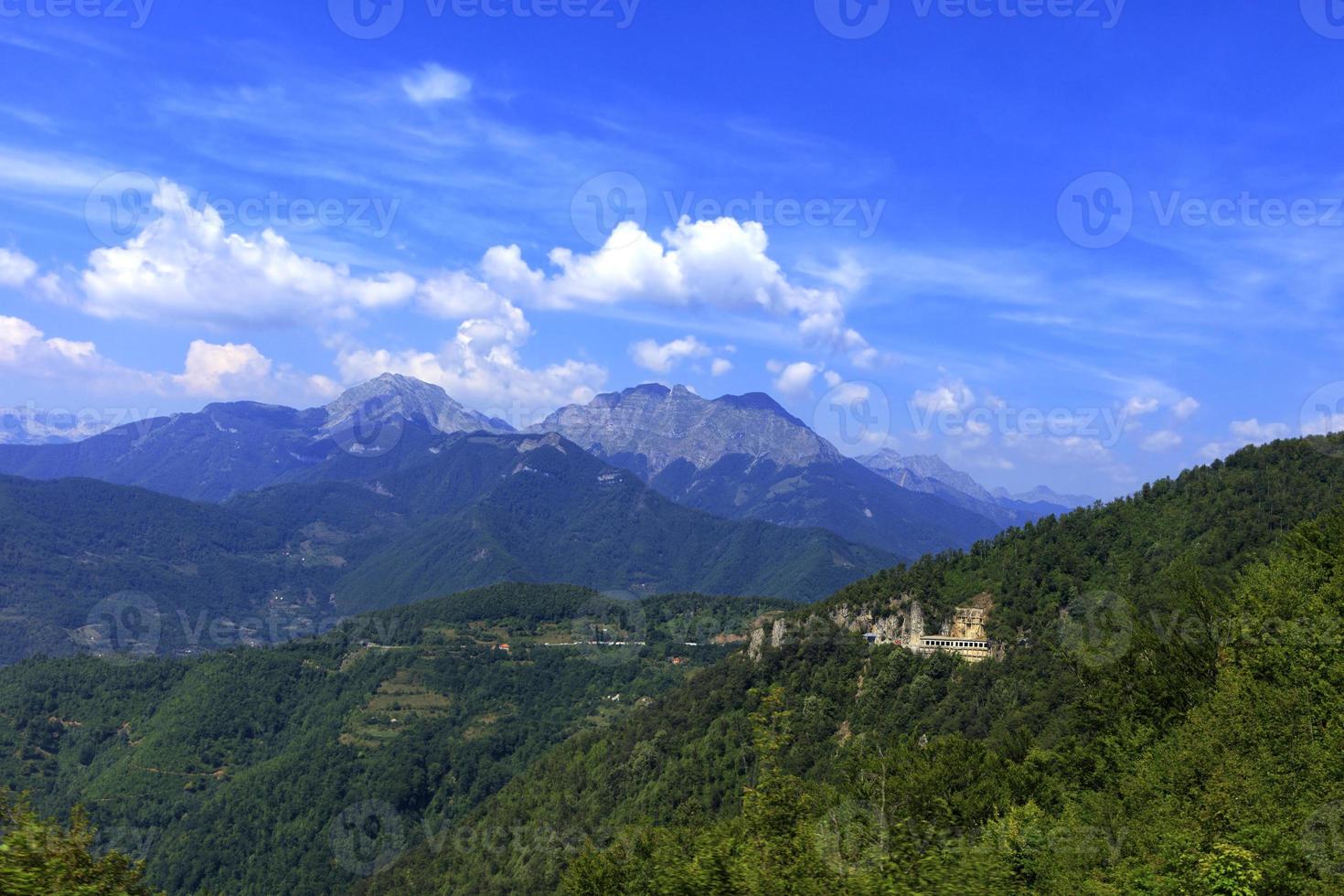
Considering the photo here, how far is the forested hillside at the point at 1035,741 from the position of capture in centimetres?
2722

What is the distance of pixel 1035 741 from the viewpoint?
6619 cm

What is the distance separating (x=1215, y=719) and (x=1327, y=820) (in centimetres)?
1140

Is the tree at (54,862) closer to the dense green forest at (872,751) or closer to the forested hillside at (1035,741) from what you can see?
Result: the dense green forest at (872,751)

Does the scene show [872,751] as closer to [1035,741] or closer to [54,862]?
[1035,741]

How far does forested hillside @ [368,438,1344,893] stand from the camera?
27219 millimetres

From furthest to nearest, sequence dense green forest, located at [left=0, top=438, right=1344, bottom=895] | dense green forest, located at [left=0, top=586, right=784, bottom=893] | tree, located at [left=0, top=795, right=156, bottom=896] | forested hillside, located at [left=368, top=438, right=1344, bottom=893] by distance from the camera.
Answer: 1. dense green forest, located at [left=0, top=586, right=784, bottom=893]
2. dense green forest, located at [left=0, top=438, right=1344, bottom=895]
3. forested hillside, located at [left=368, top=438, right=1344, bottom=893]
4. tree, located at [left=0, top=795, right=156, bottom=896]

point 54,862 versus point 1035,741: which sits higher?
point 54,862

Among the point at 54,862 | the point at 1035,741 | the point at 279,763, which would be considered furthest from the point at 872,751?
the point at 279,763

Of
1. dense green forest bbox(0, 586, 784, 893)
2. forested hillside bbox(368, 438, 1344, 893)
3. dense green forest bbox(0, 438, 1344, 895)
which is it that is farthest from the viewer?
dense green forest bbox(0, 586, 784, 893)

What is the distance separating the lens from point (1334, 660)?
4331 centimetres

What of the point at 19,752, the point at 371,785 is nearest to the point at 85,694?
the point at 19,752

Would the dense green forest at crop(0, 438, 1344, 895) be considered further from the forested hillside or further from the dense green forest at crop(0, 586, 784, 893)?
the dense green forest at crop(0, 586, 784, 893)

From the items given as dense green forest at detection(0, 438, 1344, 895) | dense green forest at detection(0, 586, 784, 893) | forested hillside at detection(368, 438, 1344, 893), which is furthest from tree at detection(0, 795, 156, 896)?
dense green forest at detection(0, 586, 784, 893)

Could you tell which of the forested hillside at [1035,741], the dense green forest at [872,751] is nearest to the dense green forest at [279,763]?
the dense green forest at [872,751]
